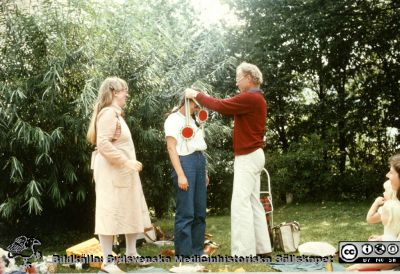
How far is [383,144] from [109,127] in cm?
855

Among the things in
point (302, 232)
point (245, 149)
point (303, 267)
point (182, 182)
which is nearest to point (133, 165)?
point (182, 182)

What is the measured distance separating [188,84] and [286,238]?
260cm

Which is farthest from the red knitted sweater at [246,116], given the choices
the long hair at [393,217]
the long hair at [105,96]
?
the long hair at [393,217]

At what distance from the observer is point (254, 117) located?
4.25 m

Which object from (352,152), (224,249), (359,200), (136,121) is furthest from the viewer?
(352,152)

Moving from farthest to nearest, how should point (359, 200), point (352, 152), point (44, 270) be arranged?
point (352, 152) < point (359, 200) < point (44, 270)

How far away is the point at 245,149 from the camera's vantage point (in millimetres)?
4250

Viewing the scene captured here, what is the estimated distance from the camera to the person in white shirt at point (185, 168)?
13.7 ft

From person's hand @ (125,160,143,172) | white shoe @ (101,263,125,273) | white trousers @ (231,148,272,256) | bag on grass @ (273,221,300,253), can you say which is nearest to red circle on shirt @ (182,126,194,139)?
white trousers @ (231,148,272,256)

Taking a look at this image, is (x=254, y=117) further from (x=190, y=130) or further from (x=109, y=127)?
(x=109, y=127)

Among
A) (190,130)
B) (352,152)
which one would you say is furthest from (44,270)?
(352,152)

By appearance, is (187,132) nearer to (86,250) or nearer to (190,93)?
(190,93)

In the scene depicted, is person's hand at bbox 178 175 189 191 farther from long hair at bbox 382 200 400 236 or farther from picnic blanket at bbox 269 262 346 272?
long hair at bbox 382 200 400 236

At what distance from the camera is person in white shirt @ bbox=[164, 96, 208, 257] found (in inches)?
164
